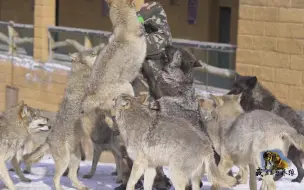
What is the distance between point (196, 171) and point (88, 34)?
958 centimetres

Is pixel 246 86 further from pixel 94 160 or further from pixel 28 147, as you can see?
pixel 28 147

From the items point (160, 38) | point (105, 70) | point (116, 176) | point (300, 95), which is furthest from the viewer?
point (300, 95)

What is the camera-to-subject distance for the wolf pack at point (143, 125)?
8250mm

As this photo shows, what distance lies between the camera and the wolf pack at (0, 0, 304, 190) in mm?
8250

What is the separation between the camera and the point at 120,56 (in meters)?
8.66

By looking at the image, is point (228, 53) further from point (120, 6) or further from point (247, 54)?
point (120, 6)

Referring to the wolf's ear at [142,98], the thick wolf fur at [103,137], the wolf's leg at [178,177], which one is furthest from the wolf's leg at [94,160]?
the wolf's leg at [178,177]

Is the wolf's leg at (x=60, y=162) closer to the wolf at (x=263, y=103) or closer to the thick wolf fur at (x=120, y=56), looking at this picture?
the thick wolf fur at (x=120, y=56)

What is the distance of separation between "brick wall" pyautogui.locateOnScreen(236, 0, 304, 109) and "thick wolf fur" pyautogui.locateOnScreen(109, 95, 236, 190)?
507cm

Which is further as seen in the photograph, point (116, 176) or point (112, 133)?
point (116, 176)

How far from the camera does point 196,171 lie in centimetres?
815

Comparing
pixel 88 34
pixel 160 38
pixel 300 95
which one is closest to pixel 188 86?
pixel 160 38

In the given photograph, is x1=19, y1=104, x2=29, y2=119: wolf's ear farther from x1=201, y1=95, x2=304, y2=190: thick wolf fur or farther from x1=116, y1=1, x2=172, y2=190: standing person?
x1=201, y1=95, x2=304, y2=190: thick wolf fur

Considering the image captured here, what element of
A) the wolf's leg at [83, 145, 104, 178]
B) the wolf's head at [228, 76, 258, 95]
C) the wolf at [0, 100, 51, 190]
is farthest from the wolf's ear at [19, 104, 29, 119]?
the wolf's head at [228, 76, 258, 95]
